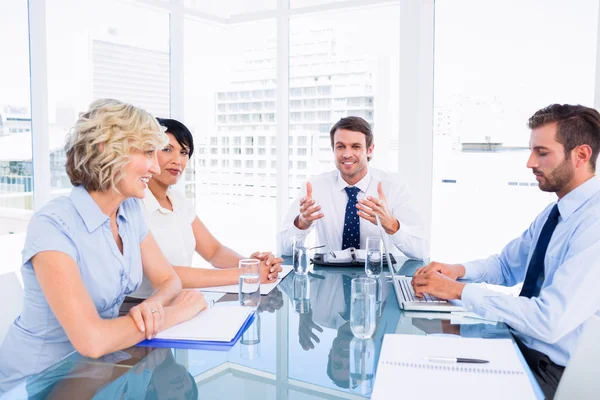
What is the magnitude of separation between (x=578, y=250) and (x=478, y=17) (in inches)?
97.1

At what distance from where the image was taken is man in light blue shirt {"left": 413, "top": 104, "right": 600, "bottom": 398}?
1486 mm

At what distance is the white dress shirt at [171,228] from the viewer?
2283 mm

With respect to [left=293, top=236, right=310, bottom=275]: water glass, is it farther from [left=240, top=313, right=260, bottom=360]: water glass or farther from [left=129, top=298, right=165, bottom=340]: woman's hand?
[left=129, top=298, right=165, bottom=340]: woman's hand

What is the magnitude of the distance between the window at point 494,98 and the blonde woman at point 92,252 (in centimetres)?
257

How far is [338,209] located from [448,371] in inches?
72.0

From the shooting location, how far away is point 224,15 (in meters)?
4.57

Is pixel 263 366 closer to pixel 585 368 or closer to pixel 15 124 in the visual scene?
pixel 585 368

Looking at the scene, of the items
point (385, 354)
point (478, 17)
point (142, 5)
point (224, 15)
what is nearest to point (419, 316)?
point (385, 354)

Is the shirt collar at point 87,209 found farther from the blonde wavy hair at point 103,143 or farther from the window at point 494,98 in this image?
the window at point 494,98

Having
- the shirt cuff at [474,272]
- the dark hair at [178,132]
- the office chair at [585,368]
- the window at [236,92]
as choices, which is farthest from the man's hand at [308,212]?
the window at [236,92]

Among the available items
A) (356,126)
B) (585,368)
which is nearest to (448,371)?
(585,368)

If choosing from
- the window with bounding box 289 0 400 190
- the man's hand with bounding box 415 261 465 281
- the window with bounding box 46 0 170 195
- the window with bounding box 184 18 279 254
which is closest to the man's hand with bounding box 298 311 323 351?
the man's hand with bounding box 415 261 465 281

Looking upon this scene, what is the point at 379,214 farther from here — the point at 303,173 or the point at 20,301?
the point at 303,173

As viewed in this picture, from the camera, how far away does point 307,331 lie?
1.50 meters
